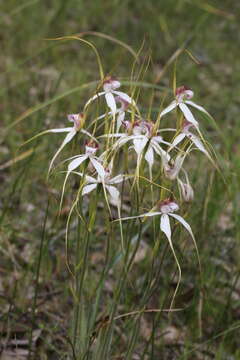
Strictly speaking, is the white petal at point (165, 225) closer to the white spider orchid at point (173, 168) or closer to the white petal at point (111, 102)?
the white spider orchid at point (173, 168)


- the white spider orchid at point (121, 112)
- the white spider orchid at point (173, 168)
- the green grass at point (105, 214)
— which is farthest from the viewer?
the green grass at point (105, 214)

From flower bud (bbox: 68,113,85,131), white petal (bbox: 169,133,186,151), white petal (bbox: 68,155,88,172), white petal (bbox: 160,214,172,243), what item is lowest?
white petal (bbox: 160,214,172,243)

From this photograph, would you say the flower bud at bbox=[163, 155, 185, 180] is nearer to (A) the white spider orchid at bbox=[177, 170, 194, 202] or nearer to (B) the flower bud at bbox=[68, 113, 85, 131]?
(A) the white spider orchid at bbox=[177, 170, 194, 202]

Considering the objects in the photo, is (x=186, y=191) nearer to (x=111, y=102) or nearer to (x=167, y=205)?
(x=167, y=205)

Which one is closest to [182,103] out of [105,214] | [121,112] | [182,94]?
[182,94]

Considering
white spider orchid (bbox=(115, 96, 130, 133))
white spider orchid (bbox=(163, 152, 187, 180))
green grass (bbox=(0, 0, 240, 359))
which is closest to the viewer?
white spider orchid (bbox=(163, 152, 187, 180))

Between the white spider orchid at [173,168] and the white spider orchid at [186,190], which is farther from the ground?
the white spider orchid at [173,168]

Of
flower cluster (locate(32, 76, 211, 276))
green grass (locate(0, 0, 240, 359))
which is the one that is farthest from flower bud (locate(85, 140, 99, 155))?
green grass (locate(0, 0, 240, 359))

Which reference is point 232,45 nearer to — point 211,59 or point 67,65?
point 211,59

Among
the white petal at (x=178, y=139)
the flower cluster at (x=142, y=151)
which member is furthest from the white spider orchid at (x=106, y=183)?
the white petal at (x=178, y=139)
